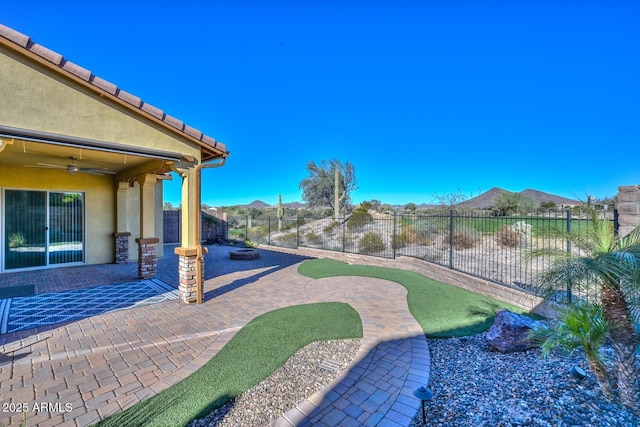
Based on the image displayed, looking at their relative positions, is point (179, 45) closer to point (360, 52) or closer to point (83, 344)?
point (360, 52)

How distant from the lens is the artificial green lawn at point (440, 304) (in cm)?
471

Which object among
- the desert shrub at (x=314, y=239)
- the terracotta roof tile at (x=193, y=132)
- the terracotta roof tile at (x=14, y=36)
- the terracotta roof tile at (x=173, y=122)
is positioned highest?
the terracotta roof tile at (x=14, y=36)

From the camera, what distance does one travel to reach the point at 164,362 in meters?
3.62

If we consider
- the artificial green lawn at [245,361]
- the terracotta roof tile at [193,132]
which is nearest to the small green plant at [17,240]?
the terracotta roof tile at [193,132]

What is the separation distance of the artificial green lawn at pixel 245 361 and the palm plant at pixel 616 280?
287 cm

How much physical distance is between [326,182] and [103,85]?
24.0 metres

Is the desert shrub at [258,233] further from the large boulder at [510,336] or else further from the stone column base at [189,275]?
the large boulder at [510,336]

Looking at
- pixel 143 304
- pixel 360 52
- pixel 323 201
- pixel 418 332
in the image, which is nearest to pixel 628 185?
pixel 418 332

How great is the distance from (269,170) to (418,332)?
82.9 ft

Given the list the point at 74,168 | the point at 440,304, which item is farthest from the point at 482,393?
the point at 74,168

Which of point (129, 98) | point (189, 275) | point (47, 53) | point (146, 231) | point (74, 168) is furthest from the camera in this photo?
point (146, 231)

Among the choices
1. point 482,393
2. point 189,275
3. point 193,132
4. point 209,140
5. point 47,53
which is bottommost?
point 482,393

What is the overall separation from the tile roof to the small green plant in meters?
7.21

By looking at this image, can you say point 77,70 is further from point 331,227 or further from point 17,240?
point 331,227
